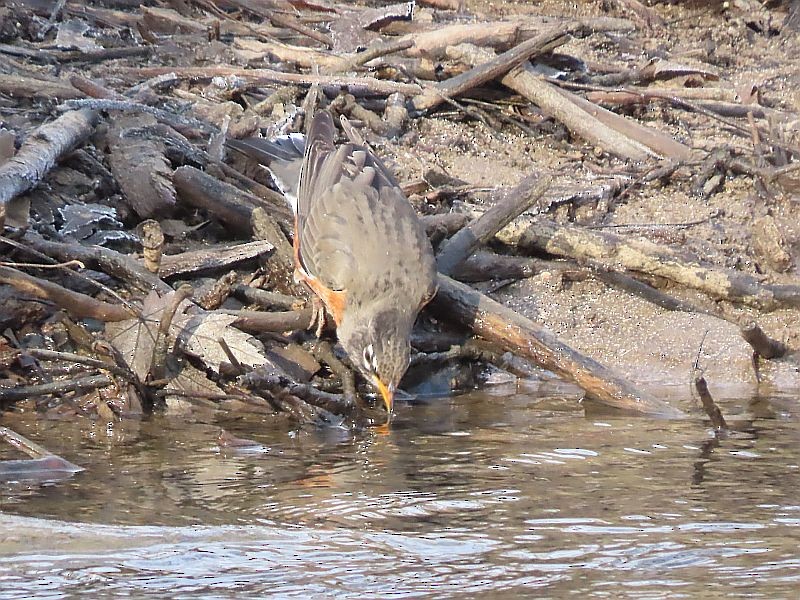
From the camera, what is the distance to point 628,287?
771 centimetres

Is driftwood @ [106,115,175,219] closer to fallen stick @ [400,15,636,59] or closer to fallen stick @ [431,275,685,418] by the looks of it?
fallen stick @ [431,275,685,418]

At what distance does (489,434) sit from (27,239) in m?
2.51

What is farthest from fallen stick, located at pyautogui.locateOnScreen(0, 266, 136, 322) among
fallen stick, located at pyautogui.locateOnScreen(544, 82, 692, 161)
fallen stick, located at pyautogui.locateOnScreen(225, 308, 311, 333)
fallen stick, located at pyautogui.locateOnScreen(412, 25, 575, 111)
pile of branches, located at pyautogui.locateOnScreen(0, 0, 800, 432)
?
fallen stick, located at pyautogui.locateOnScreen(544, 82, 692, 161)

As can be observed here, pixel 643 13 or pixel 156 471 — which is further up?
pixel 643 13

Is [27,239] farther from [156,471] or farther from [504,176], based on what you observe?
[504,176]

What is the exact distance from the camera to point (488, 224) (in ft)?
24.0

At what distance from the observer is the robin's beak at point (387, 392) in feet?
20.0

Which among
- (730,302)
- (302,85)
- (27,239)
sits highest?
(302,85)

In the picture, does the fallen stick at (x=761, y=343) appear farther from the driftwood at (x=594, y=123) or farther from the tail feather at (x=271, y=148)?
the tail feather at (x=271, y=148)

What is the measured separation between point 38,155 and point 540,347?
9.47 ft

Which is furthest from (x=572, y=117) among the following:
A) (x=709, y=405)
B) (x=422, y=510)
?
A: (x=422, y=510)

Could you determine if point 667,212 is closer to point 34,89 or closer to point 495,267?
point 495,267

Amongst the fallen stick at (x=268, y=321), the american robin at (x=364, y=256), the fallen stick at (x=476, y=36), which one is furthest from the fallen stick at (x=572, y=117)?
the fallen stick at (x=268, y=321)

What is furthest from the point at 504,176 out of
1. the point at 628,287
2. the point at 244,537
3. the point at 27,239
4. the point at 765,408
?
the point at 244,537
